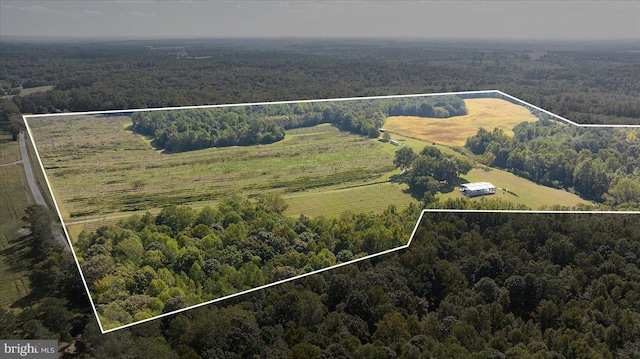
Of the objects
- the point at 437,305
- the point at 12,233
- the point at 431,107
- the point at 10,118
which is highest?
the point at 431,107

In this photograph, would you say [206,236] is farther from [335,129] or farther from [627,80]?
[627,80]

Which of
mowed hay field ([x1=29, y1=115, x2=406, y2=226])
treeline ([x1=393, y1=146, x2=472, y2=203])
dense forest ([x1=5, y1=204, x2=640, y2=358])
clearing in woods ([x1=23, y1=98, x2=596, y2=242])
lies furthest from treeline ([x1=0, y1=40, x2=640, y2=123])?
mowed hay field ([x1=29, y1=115, x2=406, y2=226])

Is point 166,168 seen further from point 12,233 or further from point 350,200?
point 12,233

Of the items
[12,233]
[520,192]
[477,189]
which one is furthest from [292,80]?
[477,189]

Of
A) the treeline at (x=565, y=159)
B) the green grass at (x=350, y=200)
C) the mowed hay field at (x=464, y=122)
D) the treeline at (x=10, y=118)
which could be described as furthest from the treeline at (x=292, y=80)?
the green grass at (x=350, y=200)

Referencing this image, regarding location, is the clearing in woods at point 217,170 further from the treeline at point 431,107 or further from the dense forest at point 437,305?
the dense forest at point 437,305

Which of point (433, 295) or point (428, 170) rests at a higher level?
point (428, 170)
